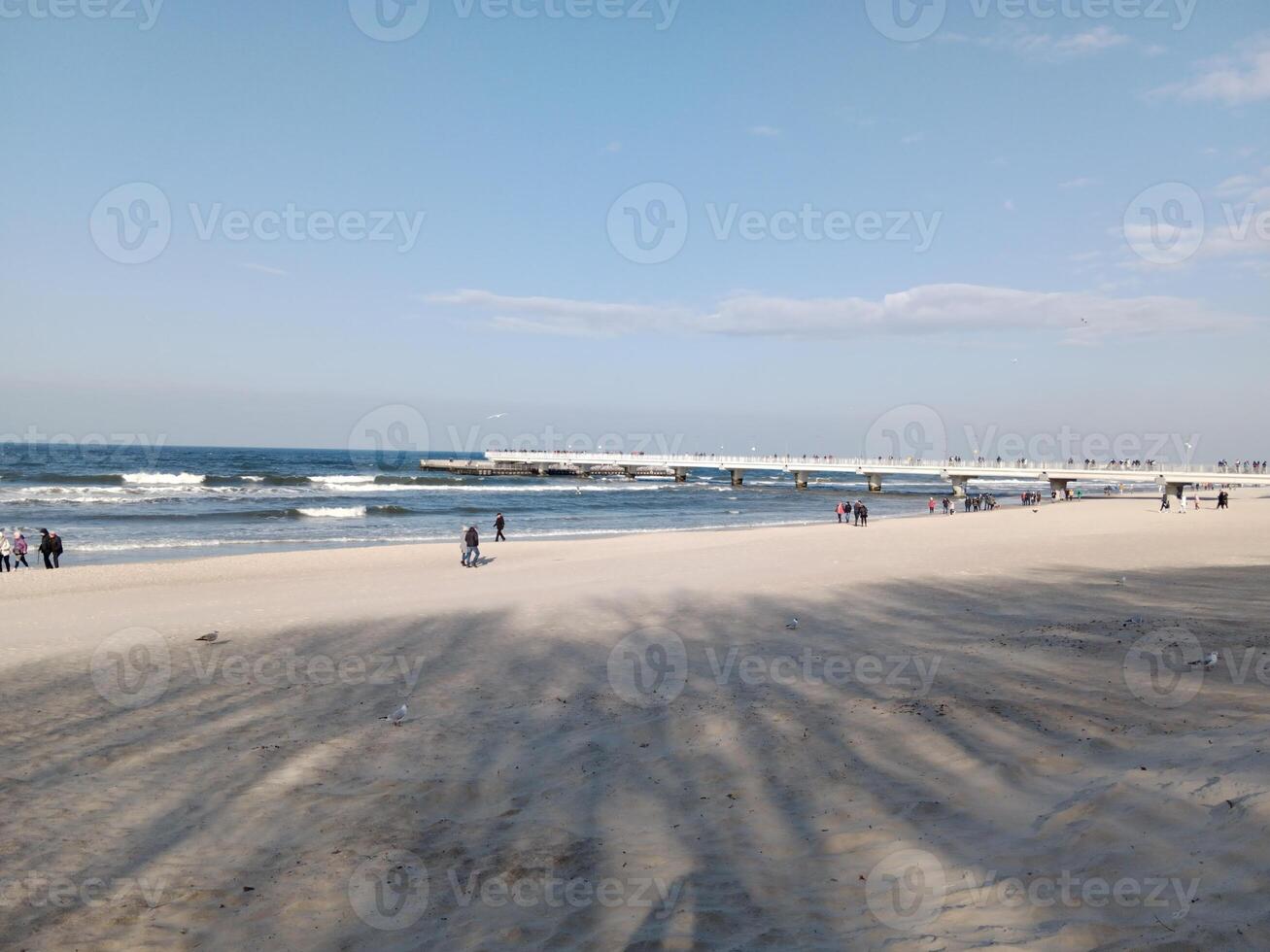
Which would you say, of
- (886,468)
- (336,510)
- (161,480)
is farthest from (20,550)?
(886,468)

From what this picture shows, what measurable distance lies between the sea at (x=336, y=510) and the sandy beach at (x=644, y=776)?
61.3 feet

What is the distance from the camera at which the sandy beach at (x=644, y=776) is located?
4.82 metres

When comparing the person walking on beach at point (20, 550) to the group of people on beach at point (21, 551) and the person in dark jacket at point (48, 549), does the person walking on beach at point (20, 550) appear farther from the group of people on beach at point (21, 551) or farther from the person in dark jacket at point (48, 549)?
the person in dark jacket at point (48, 549)

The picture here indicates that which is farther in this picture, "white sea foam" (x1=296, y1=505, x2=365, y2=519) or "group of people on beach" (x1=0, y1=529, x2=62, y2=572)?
"white sea foam" (x1=296, y1=505, x2=365, y2=519)

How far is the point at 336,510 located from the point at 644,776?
140 ft

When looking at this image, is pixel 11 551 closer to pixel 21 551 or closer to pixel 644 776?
pixel 21 551

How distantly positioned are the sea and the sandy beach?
61.3ft

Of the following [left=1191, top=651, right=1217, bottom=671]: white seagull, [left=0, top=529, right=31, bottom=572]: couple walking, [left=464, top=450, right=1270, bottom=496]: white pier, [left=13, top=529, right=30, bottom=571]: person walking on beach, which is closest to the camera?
[left=1191, top=651, right=1217, bottom=671]: white seagull

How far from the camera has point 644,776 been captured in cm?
722

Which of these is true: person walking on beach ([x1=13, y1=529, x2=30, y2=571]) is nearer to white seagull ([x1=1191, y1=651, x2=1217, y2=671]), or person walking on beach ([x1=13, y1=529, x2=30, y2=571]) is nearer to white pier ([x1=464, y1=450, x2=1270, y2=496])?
white seagull ([x1=1191, y1=651, x2=1217, y2=671])

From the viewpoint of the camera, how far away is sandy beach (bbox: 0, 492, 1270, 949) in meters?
4.82

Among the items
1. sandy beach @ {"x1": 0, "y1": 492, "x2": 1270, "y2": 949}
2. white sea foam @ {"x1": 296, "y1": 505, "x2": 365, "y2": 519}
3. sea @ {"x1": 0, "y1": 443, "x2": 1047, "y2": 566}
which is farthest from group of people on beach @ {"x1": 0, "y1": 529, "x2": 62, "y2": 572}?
white sea foam @ {"x1": 296, "y1": 505, "x2": 365, "y2": 519}

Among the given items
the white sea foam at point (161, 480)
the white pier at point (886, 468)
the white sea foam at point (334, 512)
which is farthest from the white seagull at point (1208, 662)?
the white sea foam at point (161, 480)

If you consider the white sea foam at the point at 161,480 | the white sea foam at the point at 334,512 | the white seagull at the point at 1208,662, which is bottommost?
the white sea foam at the point at 334,512
